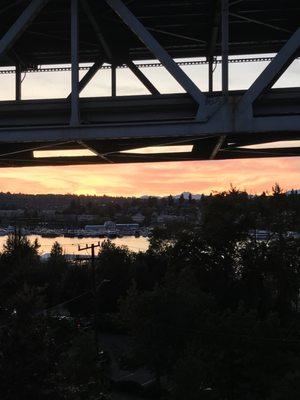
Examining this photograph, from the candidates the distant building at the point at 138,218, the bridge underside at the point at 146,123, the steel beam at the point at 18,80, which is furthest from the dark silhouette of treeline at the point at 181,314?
the distant building at the point at 138,218

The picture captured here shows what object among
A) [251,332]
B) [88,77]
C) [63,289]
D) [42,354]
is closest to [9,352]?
[42,354]

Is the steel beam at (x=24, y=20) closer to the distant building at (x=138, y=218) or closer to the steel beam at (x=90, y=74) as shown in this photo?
the steel beam at (x=90, y=74)

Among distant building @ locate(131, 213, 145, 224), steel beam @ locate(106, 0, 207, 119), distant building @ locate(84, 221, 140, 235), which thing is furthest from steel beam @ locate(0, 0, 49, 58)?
distant building @ locate(131, 213, 145, 224)

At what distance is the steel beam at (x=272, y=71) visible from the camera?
6.86 meters

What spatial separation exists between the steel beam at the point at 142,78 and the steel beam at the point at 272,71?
9.87 feet

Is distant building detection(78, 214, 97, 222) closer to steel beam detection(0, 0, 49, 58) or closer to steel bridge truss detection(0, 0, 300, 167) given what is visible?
steel bridge truss detection(0, 0, 300, 167)

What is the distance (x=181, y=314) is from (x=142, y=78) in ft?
36.7

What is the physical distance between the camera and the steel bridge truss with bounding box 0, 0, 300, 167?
23.3 feet

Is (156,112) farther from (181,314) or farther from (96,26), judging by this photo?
(181,314)

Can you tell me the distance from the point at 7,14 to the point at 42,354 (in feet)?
17.7

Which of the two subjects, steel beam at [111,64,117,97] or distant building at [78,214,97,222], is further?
distant building at [78,214,97,222]

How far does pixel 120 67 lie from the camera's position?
1063cm

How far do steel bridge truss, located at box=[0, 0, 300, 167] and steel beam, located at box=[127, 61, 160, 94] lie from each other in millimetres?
1447

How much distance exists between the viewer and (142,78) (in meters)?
9.99
